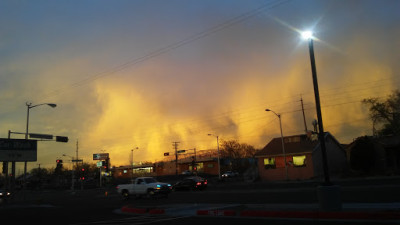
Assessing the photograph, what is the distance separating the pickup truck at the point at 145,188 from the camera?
30.3 m

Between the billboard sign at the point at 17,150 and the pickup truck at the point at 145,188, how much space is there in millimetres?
10281

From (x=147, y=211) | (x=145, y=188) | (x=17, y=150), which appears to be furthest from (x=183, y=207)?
(x=17, y=150)

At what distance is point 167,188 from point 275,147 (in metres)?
27.2

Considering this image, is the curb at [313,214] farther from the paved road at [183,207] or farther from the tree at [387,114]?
the tree at [387,114]

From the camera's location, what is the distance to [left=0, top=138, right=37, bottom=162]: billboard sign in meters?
33.5

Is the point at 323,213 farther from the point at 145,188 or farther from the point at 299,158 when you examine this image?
the point at 299,158

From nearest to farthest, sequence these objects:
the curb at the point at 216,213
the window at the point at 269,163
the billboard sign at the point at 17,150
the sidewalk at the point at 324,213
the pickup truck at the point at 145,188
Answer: the sidewalk at the point at 324,213 → the curb at the point at 216,213 → the pickup truck at the point at 145,188 → the billboard sign at the point at 17,150 → the window at the point at 269,163

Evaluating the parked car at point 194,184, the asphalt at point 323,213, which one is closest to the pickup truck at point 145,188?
the parked car at point 194,184

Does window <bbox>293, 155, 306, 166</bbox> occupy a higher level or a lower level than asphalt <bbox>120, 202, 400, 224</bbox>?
higher

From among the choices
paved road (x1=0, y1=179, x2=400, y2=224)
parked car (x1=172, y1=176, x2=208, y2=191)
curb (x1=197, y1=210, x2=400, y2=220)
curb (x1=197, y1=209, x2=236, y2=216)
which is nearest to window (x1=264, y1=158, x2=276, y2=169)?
parked car (x1=172, y1=176, x2=208, y2=191)

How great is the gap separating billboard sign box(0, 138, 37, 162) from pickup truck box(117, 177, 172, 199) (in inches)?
405

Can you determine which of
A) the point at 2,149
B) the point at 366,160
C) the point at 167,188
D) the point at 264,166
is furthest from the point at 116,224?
the point at 264,166

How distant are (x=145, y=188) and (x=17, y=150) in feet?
45.9

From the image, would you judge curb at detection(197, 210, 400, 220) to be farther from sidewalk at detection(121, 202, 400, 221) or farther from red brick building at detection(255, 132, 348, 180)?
red brick building at detection(255, 132, 348, 180)
